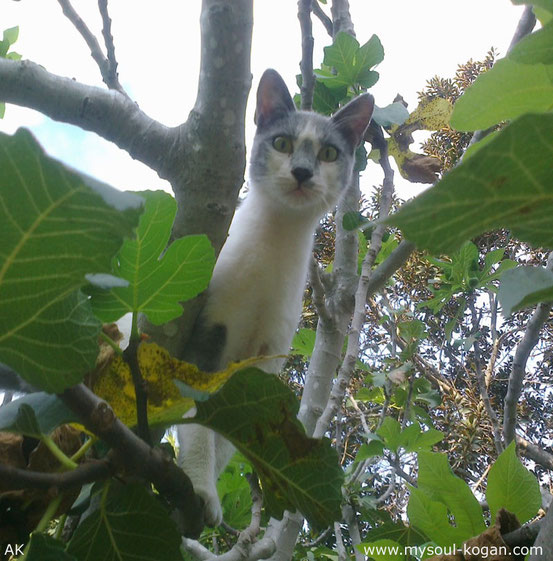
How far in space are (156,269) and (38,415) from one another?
0.70 ft

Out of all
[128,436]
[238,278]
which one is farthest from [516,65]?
[238,278]

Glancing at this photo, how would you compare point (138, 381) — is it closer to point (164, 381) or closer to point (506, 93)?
point (164, 381)

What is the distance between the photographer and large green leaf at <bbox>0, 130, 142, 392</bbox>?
408 mm

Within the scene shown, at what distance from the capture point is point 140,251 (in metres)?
0.70

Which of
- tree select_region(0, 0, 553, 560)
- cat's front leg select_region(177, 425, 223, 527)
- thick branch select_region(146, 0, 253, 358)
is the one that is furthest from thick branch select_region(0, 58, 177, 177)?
cat's front leg select_region(177, 425, 223, 527)

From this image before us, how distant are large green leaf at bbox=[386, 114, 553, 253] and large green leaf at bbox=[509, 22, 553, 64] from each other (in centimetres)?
20

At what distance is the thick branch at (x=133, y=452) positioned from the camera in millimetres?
551

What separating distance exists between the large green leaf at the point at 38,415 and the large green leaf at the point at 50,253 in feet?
0.23

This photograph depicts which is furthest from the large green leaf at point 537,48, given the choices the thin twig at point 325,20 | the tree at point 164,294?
the thin twig at point 325,20

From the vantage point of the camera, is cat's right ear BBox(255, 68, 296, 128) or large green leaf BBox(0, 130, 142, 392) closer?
large green leaf BBox(0, 130, 142, 392)

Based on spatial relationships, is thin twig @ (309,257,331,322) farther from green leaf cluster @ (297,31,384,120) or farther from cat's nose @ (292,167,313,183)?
green leaf cluster @ (297,31,384,120)

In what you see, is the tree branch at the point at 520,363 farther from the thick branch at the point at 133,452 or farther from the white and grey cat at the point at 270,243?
the thick branch at the point at 133,452

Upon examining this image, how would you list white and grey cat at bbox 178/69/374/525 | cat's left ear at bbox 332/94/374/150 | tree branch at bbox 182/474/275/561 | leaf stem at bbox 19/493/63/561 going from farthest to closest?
cat's left ear at bbox 332/94/374/150 < white and grey cat at bbox 178/69/374/525 < tree branch at bbox 182/474/275/561 < leaf stem at bbox 19/493/63/561

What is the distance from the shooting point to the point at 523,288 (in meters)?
0.46
